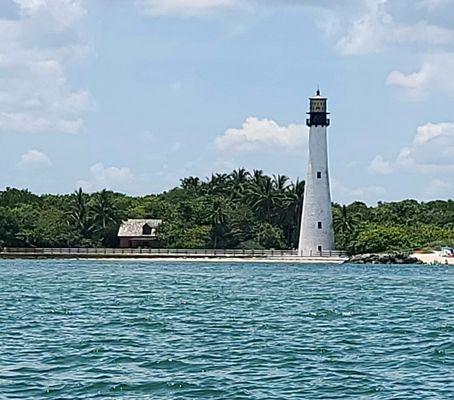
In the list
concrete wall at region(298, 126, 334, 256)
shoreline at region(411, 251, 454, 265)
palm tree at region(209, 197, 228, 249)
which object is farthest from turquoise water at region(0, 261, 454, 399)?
palm tree at region(209, 197, 228, 249)

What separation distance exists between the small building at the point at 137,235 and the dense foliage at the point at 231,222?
Answer: 46.1 inches

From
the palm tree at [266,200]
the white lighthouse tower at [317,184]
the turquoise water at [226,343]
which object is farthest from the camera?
the palm tree at [266,200]

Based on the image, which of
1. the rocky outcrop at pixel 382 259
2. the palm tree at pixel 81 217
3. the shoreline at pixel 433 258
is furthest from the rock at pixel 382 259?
the palm tree at pixel 81 217

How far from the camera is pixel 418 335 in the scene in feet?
100

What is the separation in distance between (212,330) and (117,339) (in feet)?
10.8

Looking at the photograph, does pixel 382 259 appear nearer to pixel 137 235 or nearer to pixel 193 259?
pixel 193 259

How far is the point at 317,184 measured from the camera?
9112 centimetres

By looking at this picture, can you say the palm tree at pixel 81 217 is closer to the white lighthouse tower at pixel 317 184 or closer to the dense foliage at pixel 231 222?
the dense foliage at pixel 231 222

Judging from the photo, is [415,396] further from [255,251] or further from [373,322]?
[255,251]

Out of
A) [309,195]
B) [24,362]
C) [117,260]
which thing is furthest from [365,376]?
[117,260]

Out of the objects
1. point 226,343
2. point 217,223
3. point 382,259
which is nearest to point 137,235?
point 217,223

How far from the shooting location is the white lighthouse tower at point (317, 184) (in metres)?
91.1

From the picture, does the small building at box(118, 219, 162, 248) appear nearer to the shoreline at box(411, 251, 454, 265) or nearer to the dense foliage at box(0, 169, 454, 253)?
the dense foliage at box(0, 169, 454, 253)

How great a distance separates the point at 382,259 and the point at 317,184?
9091mm
